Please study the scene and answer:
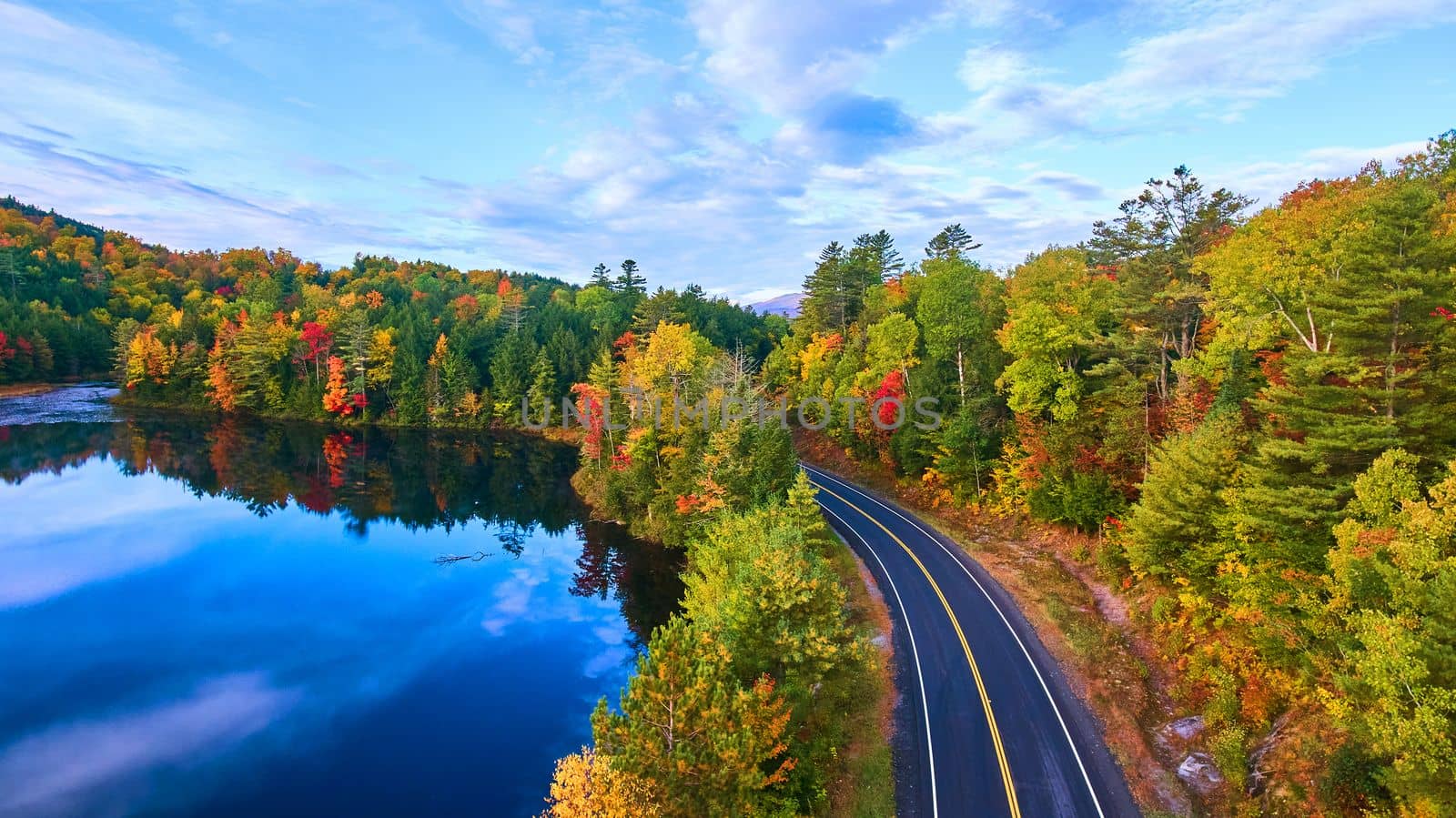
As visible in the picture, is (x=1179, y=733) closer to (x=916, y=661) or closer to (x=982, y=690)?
(x=982, y=690)

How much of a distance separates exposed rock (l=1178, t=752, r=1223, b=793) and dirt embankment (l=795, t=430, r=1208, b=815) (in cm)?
33

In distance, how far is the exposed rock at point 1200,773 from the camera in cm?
2252

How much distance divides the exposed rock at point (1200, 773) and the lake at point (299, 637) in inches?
888

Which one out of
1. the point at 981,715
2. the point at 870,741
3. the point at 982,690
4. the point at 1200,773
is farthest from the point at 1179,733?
the point at 870,741

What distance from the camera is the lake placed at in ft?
81.5

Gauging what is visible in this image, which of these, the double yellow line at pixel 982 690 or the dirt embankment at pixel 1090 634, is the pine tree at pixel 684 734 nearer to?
the double yellow line at pixel 982 690

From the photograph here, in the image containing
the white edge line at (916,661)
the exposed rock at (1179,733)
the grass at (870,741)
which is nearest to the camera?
the white edge line at (916,661)

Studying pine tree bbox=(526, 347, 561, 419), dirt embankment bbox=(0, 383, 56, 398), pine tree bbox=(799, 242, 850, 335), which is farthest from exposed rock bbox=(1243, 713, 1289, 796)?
dirt embankment bbox=(0, 383, 56, 398)

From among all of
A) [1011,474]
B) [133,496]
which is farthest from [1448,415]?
[133,496]

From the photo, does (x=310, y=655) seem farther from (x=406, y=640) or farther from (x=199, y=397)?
(x=199, y=397)

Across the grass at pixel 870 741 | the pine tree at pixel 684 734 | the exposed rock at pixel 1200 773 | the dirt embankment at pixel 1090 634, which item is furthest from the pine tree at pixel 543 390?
the exposed rock at pixel 1200 773

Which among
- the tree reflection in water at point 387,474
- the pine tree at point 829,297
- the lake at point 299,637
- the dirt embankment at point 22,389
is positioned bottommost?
the lake at point 299,637

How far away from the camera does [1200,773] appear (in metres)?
23.1

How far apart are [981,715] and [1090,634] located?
9.94m
